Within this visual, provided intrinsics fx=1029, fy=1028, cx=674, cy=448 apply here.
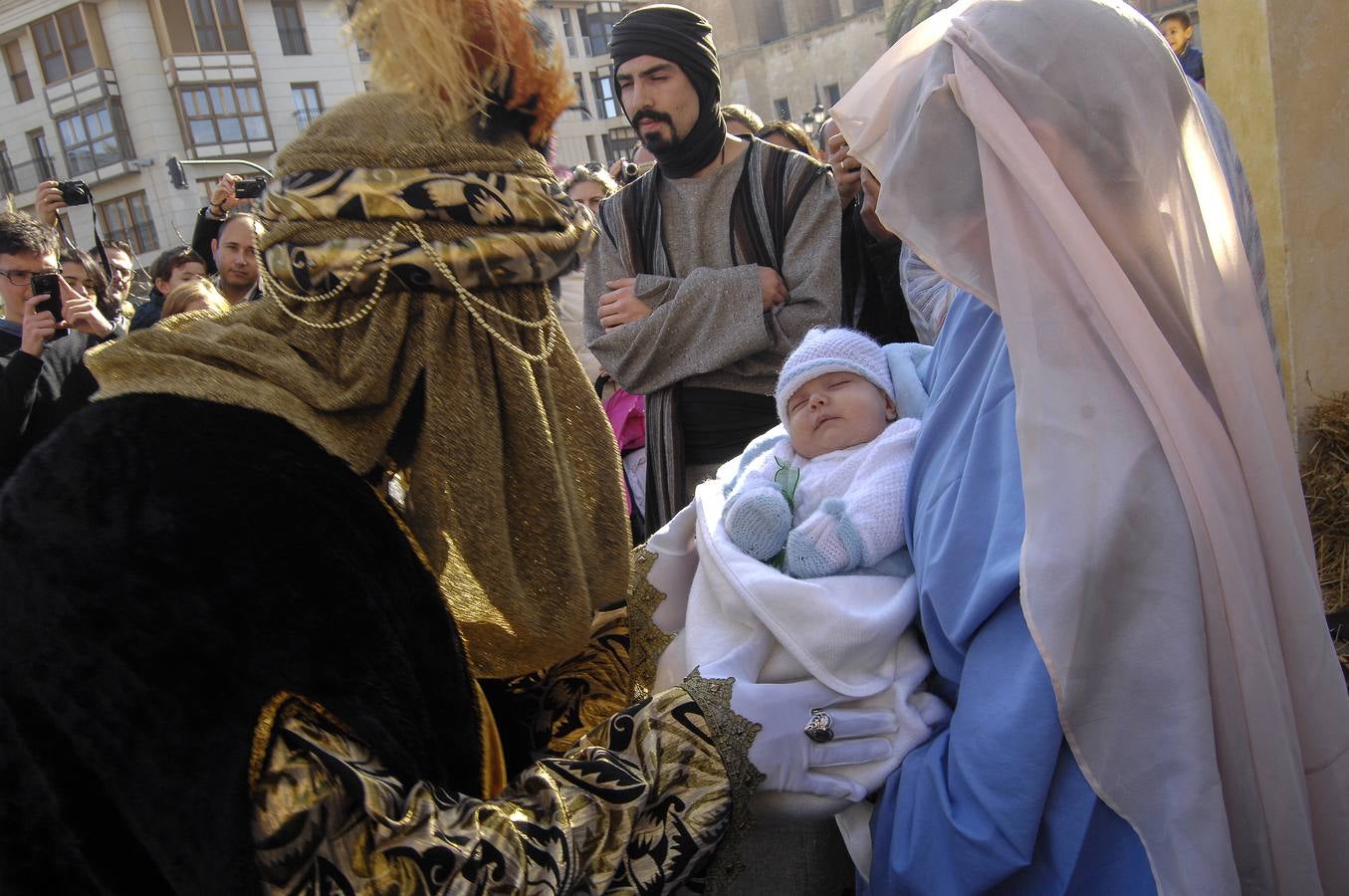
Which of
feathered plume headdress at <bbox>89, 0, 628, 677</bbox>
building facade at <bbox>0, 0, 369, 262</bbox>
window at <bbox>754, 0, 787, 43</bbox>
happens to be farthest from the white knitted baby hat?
window at <bbox>754, 0, 787, 43</bbox>

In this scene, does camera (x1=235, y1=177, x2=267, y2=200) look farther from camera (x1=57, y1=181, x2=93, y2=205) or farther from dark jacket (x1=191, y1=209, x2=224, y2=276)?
camera (x1=57, y1=181, x2=93, y2=205)

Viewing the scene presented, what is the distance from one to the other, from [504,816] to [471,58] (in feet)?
3.53

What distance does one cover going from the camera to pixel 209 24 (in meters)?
35.5

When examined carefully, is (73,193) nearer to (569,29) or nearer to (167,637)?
(167,637)

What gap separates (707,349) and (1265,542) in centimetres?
189

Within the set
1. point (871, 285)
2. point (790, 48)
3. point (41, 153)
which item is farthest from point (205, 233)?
point (790, 48)

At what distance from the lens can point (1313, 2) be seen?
3.62 metres

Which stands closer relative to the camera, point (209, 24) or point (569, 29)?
point (209, 24)

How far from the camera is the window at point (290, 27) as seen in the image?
3634 cm

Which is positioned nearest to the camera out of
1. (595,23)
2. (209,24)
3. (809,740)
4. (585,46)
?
(809,740)

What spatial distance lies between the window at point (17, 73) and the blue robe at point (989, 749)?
44314 millimetres

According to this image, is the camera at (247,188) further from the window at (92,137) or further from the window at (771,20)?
the window at (771,20)

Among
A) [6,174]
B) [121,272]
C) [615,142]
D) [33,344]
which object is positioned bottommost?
[33,344]

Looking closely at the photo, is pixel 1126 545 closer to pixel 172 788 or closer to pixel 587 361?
pixel 172 788
